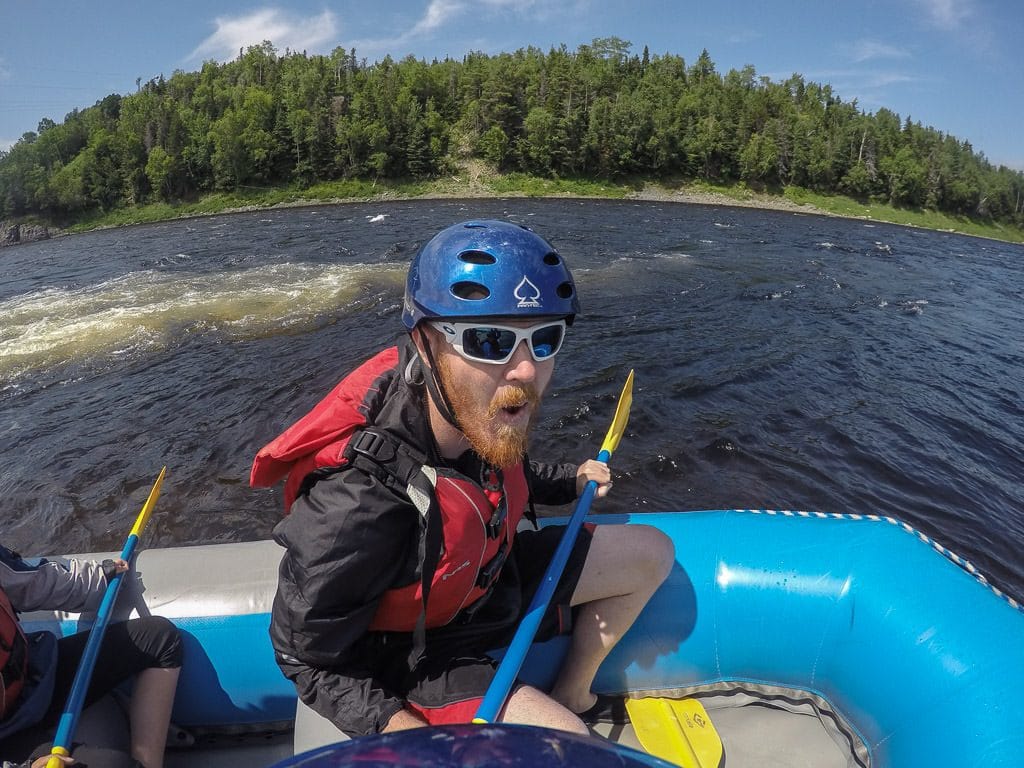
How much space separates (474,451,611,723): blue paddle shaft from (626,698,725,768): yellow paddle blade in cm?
→ 86

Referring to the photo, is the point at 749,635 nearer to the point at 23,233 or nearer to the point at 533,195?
the point at 533,195

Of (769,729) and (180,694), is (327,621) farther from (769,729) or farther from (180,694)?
(769,729)

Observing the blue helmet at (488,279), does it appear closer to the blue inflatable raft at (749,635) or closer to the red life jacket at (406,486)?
the red life jacket at (406,486)

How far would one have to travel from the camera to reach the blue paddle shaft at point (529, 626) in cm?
175

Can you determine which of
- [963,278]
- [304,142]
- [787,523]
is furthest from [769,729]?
[304,142]

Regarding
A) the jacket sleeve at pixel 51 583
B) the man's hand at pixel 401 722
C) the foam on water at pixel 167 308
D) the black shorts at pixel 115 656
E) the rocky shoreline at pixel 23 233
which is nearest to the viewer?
the man's hand at pixel 401 722

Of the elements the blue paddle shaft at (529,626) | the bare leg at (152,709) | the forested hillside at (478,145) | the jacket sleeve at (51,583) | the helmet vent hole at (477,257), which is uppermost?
the forested hillside at (478,145)

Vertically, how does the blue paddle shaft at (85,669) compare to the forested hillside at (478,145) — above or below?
below

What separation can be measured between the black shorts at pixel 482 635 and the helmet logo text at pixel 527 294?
3.49 ft

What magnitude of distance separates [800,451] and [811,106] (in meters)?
91.2

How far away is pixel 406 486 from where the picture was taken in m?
1.66

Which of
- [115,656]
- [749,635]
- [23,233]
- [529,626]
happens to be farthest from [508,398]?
[23,233]

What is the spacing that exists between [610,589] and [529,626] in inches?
18.1

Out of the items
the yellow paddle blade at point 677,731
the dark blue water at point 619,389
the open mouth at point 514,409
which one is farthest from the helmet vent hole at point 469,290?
the dark blue water at point 619,389
